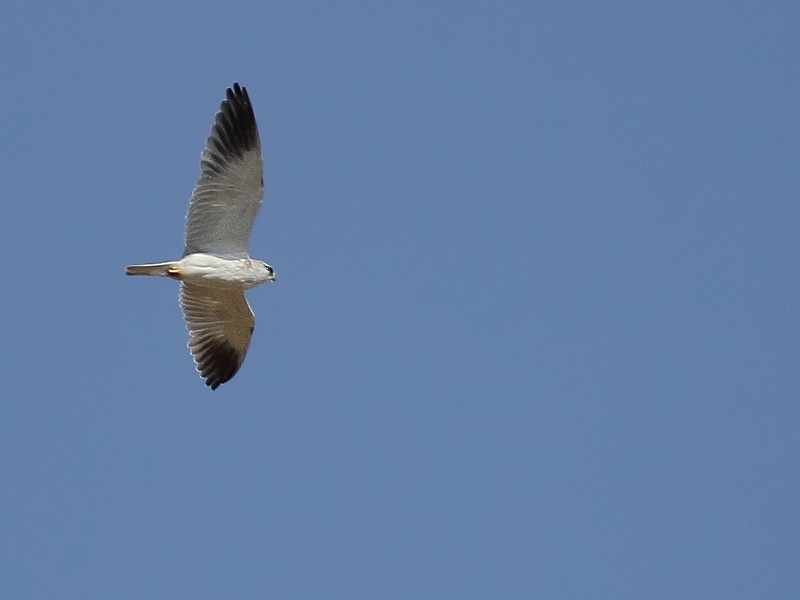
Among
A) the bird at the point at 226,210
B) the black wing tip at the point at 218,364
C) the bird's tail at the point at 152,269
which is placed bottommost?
the black wing tip at the point at 218,364

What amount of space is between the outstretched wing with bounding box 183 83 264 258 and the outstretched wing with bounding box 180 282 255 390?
4.53 ft

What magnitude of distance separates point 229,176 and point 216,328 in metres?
3.01

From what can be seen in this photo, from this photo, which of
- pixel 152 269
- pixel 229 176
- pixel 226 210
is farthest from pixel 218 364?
pixel 229 176

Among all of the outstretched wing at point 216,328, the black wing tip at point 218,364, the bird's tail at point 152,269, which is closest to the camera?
the bird's tail at point 152,269

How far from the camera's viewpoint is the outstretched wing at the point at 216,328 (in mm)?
18844

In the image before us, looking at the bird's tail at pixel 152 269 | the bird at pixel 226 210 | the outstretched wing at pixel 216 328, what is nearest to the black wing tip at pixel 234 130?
the bird at pixel 226 210

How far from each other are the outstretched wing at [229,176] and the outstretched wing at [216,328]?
1380mm

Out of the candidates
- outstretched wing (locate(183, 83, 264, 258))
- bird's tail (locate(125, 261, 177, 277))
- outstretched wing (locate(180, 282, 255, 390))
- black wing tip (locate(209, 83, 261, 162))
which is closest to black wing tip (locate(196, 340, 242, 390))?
outstretched wing (locate(180, 282, 255, 390))

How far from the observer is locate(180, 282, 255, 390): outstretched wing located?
18844 mm

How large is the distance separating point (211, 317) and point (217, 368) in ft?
2.98

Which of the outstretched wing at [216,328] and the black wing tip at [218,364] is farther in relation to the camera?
the black wing tip at [218,364]

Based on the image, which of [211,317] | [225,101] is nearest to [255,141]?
[225,101]

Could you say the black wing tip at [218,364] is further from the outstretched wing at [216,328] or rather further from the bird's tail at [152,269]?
the bird's tail at [152,269]

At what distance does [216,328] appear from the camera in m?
19.3
